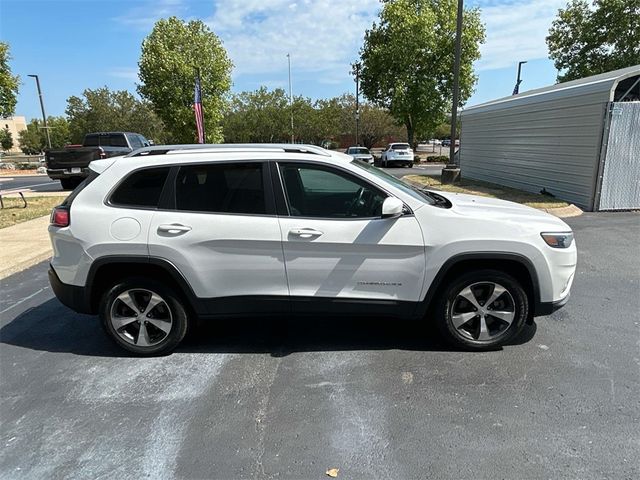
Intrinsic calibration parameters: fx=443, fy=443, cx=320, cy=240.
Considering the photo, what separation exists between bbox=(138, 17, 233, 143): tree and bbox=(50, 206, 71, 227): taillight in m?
22.9

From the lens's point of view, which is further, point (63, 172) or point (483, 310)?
point (63, 172)

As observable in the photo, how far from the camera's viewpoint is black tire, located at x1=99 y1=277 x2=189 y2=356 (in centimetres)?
366

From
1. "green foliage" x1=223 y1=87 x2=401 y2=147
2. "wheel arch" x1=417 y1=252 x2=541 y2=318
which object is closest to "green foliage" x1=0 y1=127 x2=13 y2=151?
"green foliage" x1=223 y1=87 x2=401 y2=147

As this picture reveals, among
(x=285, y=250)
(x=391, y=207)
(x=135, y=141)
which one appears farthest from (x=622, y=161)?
(x=135, y=141)

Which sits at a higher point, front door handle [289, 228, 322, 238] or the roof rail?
the roof rail

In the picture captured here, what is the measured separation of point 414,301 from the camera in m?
3.58

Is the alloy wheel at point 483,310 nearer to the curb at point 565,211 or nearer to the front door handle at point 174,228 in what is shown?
the front door handle at point 174,228

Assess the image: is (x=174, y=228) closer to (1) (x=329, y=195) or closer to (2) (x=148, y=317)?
(2) (x=148, y=317)

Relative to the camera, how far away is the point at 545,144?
1202 centimetres

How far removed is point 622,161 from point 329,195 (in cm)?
903

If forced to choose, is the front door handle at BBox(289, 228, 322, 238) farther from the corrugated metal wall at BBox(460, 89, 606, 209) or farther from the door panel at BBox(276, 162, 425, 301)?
the corrugated metal wall at BBox(460, 89, 606, 209)

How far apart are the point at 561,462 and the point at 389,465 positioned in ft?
3.13

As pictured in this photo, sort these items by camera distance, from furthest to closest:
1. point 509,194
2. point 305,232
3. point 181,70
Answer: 1. point 181,70
2. point 509,194
3. point 305,232

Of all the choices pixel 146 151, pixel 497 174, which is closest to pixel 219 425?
pixel 146 151
